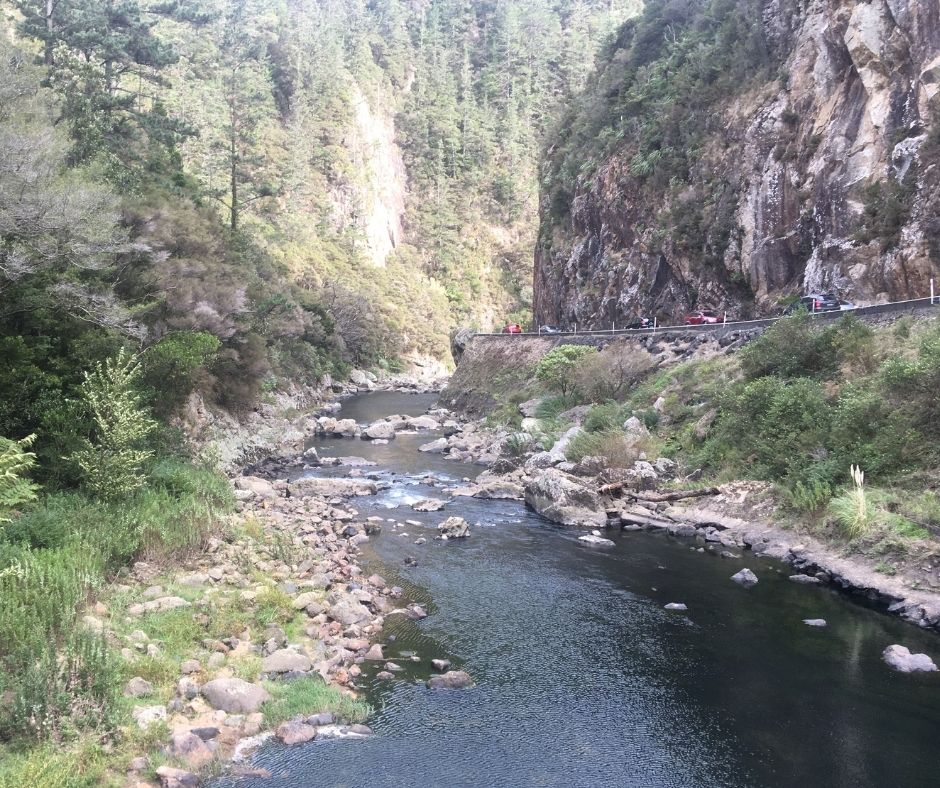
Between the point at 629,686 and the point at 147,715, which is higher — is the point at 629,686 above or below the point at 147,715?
below

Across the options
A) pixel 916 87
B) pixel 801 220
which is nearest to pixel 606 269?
pixel 801 220

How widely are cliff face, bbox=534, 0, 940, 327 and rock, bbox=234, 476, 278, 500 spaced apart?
26.7 meters

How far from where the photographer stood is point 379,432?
43.4 metres

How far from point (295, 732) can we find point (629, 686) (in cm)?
590

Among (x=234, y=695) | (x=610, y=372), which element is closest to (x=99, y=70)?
(x=610, y=372)

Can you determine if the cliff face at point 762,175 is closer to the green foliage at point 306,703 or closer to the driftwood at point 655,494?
the driftwood at point 655,494

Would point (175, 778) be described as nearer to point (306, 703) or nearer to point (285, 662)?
point (306, 703)

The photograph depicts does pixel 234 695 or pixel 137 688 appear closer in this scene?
pixel 137 688

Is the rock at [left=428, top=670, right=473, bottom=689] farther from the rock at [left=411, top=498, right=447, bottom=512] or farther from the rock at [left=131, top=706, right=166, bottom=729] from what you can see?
the rock at [left=411, top=498, right=447, bottom=512]

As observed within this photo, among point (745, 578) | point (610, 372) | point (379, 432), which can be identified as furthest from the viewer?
point (379, 432)

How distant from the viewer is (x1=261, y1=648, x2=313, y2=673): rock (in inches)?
496

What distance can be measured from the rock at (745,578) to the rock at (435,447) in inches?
846

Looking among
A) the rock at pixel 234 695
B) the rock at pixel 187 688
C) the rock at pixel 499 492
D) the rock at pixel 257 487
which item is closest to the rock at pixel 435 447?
the rock at pixel 499 492

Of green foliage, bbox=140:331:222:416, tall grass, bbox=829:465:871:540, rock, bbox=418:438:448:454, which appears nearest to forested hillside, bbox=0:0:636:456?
green foliage, bbox=140:331:222:416
